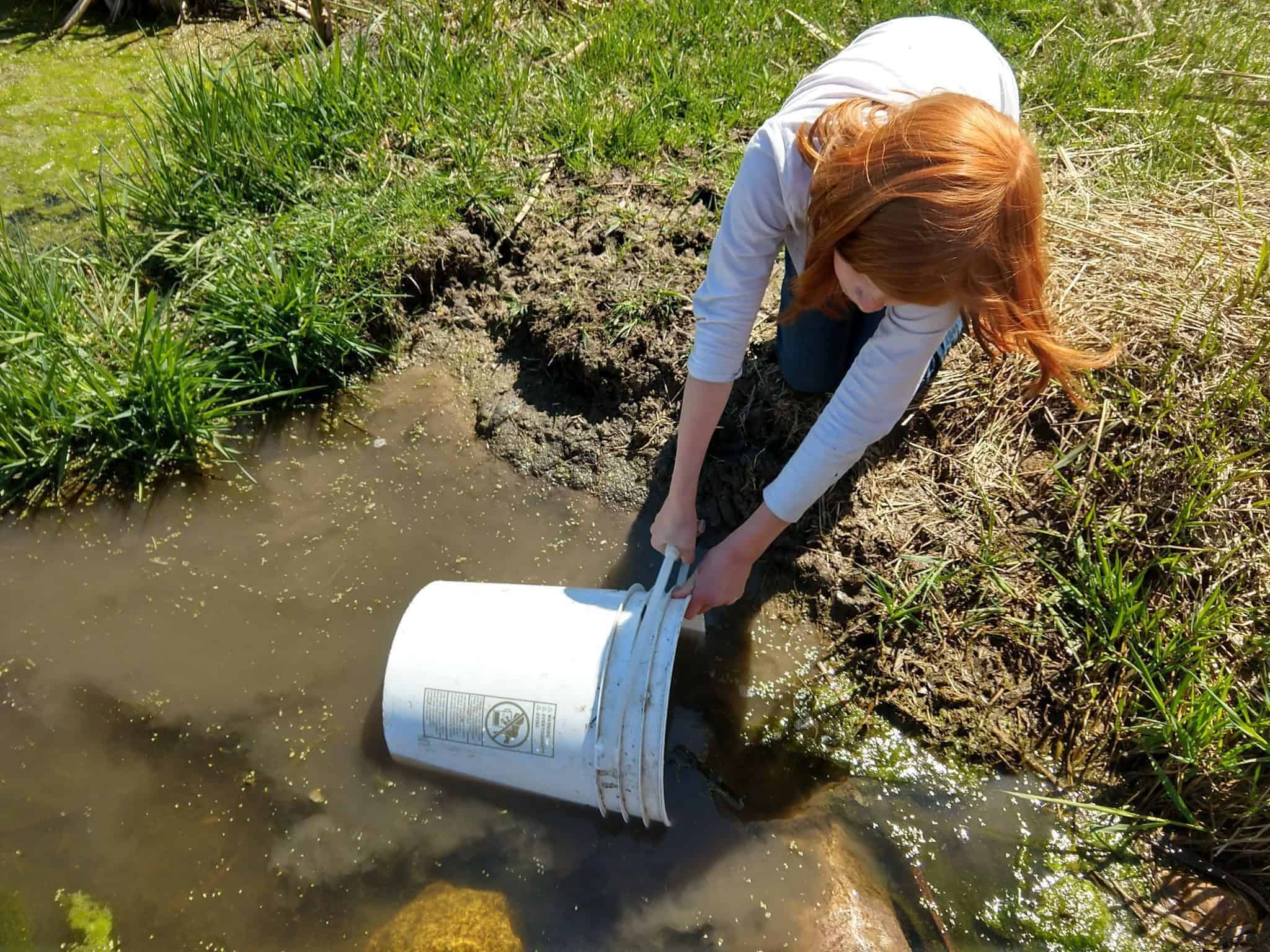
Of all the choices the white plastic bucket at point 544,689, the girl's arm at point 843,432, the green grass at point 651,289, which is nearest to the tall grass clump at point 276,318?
the green grass at point 651,289

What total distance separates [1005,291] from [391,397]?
6.09ft

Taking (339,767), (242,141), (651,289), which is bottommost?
(339,767)

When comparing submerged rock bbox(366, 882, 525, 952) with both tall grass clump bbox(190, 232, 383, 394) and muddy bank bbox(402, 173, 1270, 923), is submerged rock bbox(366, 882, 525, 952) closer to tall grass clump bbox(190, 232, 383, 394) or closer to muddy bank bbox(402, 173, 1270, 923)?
muddy bank bbox(402, 173, 1270, 923)

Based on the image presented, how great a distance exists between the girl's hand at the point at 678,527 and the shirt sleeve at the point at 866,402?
0.18m

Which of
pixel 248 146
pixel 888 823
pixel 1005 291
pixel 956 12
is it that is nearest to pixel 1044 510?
pixel 888 823

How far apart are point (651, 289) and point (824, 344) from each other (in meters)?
0.65

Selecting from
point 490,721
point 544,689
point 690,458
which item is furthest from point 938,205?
point 490,721

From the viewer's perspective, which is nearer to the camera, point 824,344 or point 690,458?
point 690,458

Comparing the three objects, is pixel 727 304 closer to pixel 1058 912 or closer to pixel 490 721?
pixel 490 721

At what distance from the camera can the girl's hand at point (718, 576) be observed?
173 cm

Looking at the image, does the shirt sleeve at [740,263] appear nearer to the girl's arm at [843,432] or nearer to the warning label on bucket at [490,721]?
the girl's arm at [843,432]

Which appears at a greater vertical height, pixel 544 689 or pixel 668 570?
pixel 668 570

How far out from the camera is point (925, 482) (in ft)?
7.47

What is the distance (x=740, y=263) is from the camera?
1.59 metres
